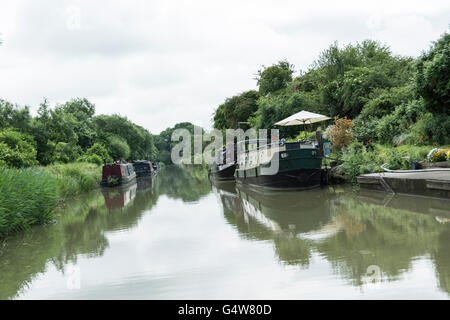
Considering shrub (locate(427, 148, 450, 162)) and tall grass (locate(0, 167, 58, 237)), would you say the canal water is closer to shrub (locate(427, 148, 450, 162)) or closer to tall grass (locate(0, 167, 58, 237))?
tall grass (locate(0, 167, 58, 237))

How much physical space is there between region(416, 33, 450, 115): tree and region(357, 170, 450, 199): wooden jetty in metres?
3.04

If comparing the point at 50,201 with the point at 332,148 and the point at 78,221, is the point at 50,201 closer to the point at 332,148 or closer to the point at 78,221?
the point at 78,221

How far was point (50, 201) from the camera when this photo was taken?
1016 centimetres

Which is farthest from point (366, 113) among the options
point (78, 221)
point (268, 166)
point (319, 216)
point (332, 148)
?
point (78, 221)

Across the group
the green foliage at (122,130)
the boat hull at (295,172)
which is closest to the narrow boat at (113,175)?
the boat hull at (295,172)

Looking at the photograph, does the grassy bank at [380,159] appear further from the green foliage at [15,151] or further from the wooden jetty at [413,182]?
the green foliage at [15,151]

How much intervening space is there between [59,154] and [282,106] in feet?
48.5

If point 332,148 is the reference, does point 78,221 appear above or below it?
below

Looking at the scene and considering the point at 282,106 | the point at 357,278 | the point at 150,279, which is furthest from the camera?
the point at 282,106

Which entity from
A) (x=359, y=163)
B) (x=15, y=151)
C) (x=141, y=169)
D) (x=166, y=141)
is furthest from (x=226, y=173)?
(x=166, y=141)

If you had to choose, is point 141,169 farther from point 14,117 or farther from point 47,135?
point 14,117

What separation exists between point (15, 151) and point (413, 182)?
18037 millimetres

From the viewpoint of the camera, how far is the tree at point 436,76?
12.0 m

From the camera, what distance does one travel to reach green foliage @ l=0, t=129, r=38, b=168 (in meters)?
18.6
